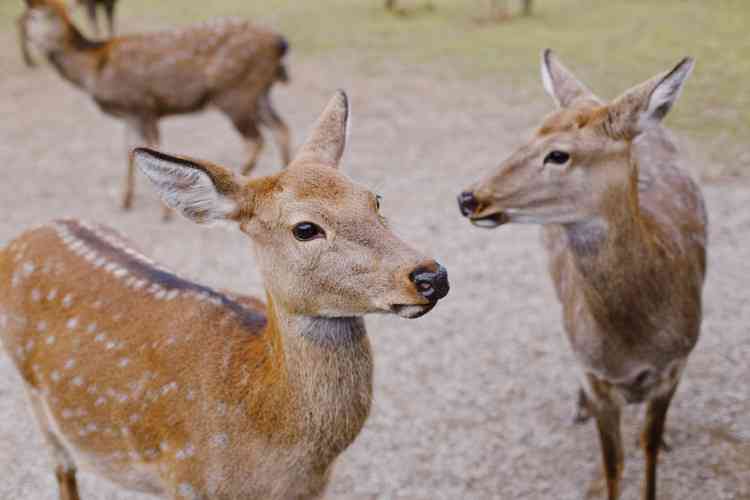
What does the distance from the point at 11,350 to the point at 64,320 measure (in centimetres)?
34

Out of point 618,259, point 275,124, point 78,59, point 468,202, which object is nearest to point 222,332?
point 468,202

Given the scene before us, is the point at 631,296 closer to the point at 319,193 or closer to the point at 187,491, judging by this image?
the point at 319,193

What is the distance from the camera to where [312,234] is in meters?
2.18

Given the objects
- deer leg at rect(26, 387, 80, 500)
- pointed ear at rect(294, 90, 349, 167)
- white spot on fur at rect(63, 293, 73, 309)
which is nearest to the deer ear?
pointed ear at rect(294, 90, 349, 167)

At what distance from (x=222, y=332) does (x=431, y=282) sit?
→ 0.87 meters

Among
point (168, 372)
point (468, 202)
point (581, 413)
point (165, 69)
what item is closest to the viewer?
point (168, 372)

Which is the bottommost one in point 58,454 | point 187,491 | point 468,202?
point 58,454

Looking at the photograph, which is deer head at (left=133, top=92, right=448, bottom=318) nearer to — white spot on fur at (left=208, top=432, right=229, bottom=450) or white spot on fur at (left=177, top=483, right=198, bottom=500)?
white spot on fur at (left=208, top=432, right=229, bottom=450)

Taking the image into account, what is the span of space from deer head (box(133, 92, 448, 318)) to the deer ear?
4.60ft

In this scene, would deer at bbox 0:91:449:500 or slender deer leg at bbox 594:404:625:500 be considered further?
slender deer leg at bbox 594:404:625:500

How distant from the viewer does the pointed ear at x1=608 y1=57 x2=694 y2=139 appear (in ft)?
9.07

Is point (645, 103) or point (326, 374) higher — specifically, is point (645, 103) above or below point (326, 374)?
above

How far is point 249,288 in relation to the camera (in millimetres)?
5410

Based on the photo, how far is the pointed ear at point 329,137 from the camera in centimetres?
247
